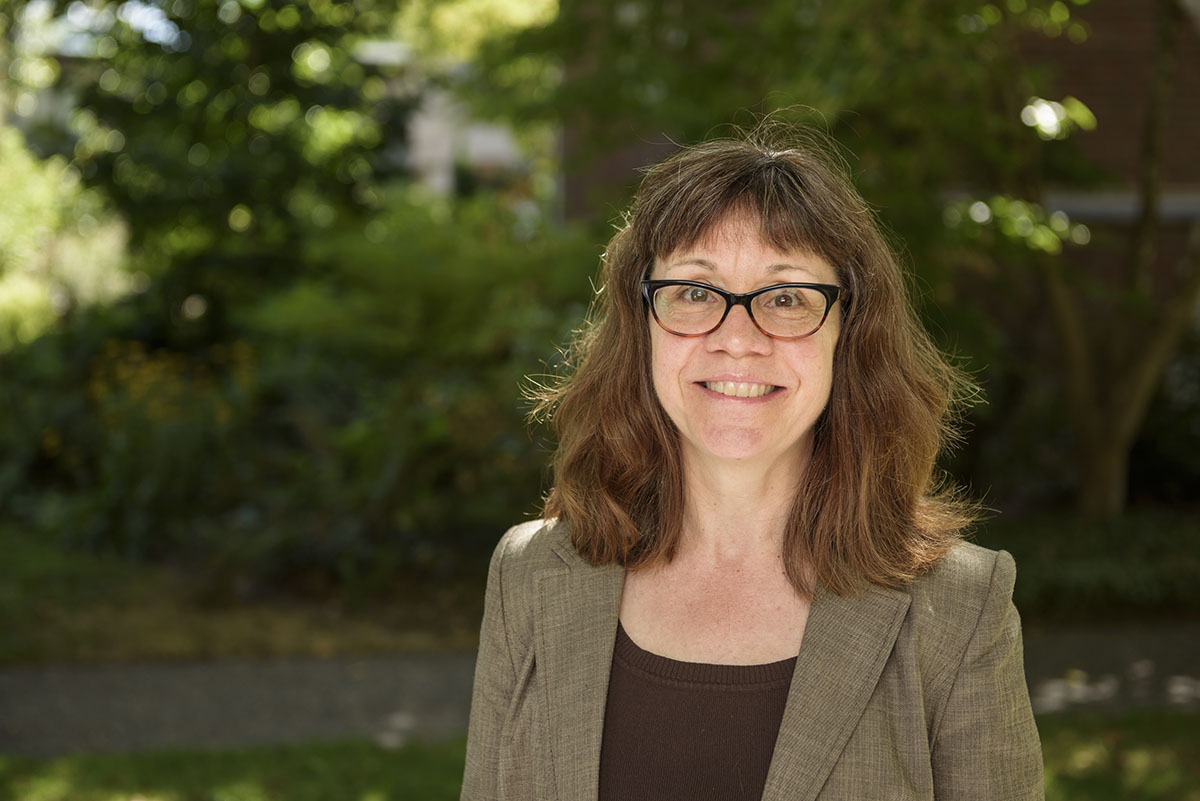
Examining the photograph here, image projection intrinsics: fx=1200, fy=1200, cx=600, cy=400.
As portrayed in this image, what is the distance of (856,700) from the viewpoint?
1.92 metres

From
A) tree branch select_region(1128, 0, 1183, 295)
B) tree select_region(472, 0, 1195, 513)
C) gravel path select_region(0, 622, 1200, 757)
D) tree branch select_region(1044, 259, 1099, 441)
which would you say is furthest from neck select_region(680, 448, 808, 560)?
tree branch select_region(1128, 0, 1183, 295)

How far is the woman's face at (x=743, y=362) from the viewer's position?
2.00 meters

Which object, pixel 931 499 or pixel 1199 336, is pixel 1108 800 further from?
pixel 1199 336

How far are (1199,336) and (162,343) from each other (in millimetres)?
9702

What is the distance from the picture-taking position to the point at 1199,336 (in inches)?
398

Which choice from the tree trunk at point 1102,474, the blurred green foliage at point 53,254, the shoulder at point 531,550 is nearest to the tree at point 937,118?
the tree trunk at point 1102,474

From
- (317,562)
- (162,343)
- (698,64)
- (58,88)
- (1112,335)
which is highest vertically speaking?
(698,64)

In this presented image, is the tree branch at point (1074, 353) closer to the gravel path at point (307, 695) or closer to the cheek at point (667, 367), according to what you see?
the gravel path at point (307, 695)

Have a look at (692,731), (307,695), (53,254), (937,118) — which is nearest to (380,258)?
(307,695)

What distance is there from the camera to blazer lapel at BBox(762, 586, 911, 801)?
1892 millimetres

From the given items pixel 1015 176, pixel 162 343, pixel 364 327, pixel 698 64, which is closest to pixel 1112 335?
pixel 1015 176

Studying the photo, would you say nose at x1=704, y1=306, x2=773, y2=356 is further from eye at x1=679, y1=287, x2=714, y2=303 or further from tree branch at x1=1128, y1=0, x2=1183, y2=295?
tree branch at x1=1128, y1=0, x2=1183, y2=295

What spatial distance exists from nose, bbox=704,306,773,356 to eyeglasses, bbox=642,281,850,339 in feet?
0.04

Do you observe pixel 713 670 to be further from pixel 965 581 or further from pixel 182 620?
pixel 182 620
